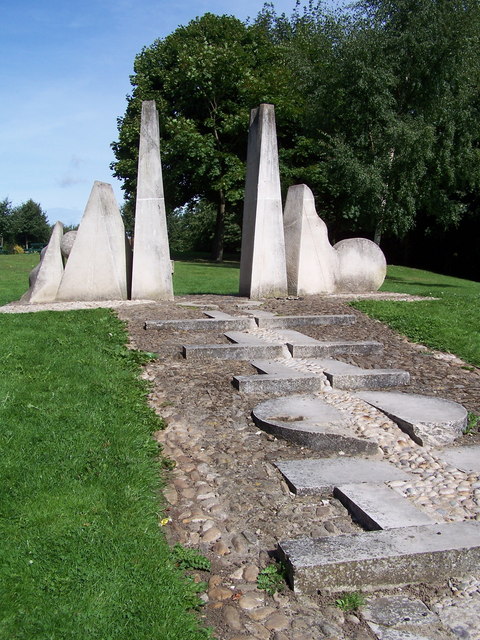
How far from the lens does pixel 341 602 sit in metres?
2.73

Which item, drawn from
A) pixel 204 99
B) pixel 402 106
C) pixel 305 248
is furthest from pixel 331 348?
pixel 204 99

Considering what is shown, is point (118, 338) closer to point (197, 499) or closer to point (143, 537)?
point (197, 499)

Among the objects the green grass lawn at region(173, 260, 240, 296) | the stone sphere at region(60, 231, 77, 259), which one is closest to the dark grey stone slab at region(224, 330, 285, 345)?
the stone sphere at region(60, 231, 77, 259)

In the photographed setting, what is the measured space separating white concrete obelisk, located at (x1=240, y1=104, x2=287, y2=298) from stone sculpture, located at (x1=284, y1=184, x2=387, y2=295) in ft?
1.48

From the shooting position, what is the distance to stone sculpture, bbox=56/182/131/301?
1101 centimetres

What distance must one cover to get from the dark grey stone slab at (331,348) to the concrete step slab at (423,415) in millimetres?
1538

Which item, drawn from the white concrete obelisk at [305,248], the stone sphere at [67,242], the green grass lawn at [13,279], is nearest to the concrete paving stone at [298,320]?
the white concrete obelisk at [305,248]

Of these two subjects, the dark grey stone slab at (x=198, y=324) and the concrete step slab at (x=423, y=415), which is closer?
the concrete step slab at (x=423, y=415)

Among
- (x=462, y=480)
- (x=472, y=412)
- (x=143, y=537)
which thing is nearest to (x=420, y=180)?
(x=472, y=412)

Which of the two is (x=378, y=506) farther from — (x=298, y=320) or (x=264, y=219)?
(x=264, y=219)

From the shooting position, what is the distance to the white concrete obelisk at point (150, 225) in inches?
431

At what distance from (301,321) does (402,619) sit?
6.29 m

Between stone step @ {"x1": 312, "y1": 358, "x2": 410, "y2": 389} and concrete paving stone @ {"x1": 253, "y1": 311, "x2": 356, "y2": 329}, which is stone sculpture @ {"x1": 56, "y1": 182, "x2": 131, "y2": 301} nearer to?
concrete paving stone @ {"x1": 253, "y1": 311, "x2": 356, "y2": 329}

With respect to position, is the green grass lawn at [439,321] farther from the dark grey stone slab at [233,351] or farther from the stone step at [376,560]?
the stone step at [376,560]
